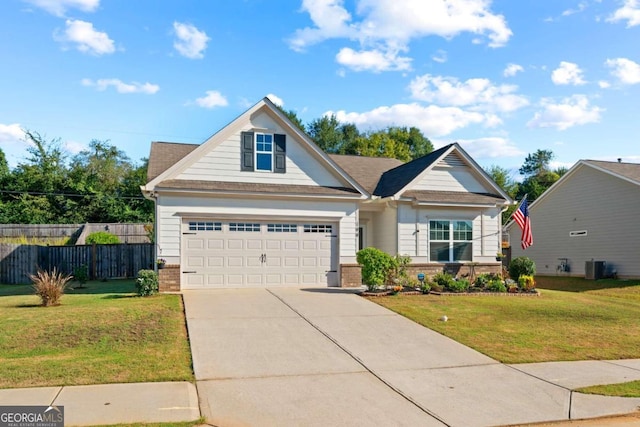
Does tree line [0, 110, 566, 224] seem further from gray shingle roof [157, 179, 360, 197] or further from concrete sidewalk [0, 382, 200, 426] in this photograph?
concrete sidewalk [0, 382, 200, 426]

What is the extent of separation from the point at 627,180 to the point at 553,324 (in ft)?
48.1

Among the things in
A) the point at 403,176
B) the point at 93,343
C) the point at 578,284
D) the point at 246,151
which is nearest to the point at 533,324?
the point at 93,343

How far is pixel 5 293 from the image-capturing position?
17.0m

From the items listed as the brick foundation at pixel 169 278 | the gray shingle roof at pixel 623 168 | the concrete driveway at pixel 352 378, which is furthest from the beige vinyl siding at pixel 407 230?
the gray shingle roof at pixel 623 168

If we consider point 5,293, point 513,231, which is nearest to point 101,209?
point 5,293

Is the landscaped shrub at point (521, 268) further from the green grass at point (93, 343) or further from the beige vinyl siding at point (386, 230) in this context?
the green grass at point (93, 343)

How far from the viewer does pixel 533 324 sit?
11891mm

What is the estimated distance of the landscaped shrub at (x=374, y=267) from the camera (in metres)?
15.7

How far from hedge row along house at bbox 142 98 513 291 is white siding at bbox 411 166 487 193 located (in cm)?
4

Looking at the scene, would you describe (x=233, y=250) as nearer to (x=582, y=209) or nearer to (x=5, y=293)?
(x=5, y=293)

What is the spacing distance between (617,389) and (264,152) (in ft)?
42.1

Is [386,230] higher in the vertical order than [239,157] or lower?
lower

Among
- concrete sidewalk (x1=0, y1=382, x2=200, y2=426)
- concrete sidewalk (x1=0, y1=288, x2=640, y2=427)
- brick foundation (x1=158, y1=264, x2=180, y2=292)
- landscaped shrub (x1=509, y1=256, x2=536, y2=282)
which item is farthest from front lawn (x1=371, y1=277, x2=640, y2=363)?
brick foundation (x1=158, y1=264, x2=180, y2=292)

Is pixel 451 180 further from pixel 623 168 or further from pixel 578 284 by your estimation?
pixel 623 168
